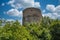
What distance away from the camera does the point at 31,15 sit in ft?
168

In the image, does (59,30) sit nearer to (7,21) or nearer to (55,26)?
(55,26)

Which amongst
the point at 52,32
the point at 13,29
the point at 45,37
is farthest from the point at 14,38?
the point at 52,32

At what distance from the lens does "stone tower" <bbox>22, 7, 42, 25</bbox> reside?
50312 millimetres

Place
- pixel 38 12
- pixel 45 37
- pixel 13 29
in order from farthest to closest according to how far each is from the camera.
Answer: pixel 38 12, pixel 45 37, pixel 13 29

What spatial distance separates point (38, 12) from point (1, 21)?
27081 millimetres

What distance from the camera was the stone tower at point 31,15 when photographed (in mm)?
50312

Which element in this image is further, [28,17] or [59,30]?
[28,17]

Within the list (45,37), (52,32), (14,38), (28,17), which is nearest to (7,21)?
(14,38)

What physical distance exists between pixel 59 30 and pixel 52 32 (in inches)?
48.8

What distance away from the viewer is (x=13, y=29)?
25.1 metres

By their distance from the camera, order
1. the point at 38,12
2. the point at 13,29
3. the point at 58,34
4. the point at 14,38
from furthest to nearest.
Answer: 1. the point at 38,12
2. the point at 58,34
3. the point at 13,29
4. the point at 14,38

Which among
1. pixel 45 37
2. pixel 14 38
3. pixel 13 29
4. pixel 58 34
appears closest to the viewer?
pixel 14 38

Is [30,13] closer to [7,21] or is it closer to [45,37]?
[45,37]

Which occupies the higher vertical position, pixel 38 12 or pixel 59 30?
pixel 38 12
